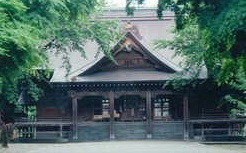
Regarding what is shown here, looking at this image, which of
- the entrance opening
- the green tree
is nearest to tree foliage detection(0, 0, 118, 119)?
the green tree

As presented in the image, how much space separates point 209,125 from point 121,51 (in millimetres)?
7339

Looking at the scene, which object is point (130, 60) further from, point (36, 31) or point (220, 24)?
point (220, 24)

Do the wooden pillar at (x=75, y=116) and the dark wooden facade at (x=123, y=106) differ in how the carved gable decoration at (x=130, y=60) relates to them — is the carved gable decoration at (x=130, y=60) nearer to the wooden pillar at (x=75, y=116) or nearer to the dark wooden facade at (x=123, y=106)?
the dark wooden facade at (x=123, y=106)

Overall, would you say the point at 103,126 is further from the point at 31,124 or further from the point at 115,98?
the point at 31,124

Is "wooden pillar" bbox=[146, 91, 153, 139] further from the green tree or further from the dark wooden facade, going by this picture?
the green tree

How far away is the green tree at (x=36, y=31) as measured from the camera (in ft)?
47.7

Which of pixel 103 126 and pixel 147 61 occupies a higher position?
pixel 147 61

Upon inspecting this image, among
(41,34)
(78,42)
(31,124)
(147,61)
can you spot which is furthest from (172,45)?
(41,34)

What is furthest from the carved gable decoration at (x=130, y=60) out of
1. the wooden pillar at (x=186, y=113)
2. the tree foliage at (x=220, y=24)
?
the tree foliage at (x=220, y=24)

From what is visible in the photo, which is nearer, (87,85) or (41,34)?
(41,34)

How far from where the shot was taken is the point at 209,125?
107ft

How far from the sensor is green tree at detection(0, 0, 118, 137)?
14.5 metres

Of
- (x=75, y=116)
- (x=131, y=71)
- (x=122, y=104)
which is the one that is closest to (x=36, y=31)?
(x=75, y=116)

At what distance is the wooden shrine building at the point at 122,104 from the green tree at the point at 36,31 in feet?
14.5
